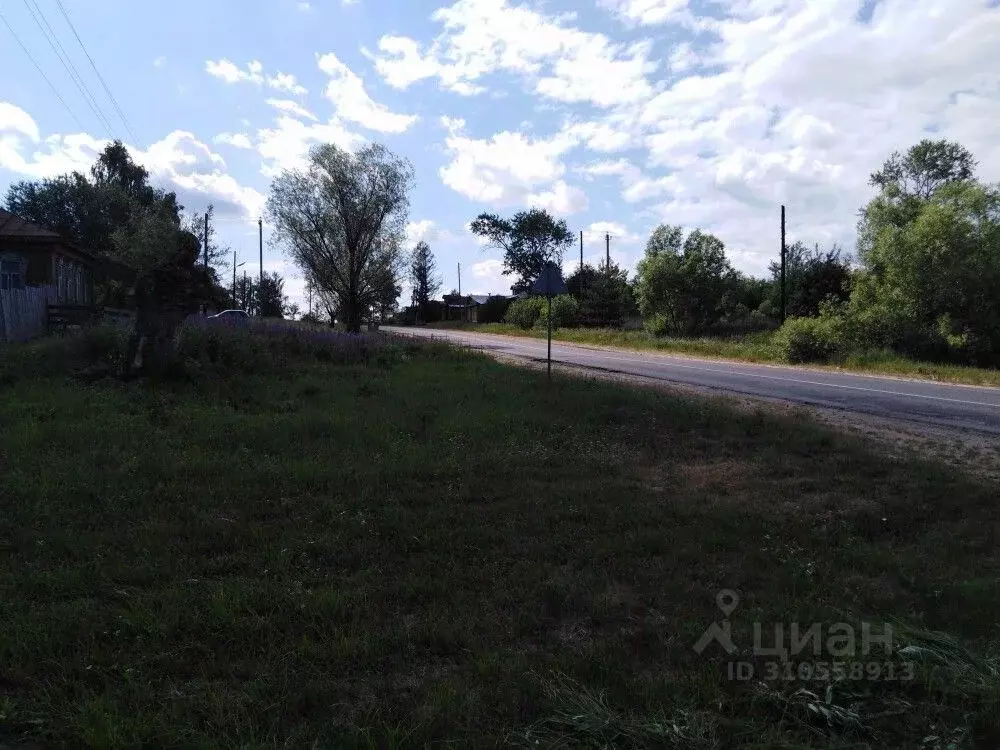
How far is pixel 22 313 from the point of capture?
19094 mm

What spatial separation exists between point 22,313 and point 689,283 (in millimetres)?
30319

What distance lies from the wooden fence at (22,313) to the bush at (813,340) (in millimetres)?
23979

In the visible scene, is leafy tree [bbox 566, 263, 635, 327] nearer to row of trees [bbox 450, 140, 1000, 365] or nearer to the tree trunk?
row of trees [bbox 450, 140, 1000, 365]

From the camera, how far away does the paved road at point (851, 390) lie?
12.4m

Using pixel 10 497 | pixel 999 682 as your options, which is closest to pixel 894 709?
pixel 999 682

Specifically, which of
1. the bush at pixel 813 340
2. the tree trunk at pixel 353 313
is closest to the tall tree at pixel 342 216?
the tree trunk at pixel 353 313

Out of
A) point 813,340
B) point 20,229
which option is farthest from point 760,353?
point 20,229

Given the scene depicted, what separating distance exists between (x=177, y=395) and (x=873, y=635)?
960 cm

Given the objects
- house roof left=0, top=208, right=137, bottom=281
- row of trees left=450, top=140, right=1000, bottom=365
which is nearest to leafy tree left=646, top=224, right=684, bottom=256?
row of trees left=450, top=140, right=1000, bottom=365

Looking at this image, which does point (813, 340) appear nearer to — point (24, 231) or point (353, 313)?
point (353, 313)

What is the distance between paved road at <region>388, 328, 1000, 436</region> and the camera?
40.6 feet

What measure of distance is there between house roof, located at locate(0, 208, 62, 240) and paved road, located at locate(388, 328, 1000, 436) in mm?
19271

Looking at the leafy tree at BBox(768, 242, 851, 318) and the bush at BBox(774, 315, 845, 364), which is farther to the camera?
the leafy tree at BBox(768, 242, 851, 318)

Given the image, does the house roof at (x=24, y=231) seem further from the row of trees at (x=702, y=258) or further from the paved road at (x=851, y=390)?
the paved road at (x=851, y=390)
